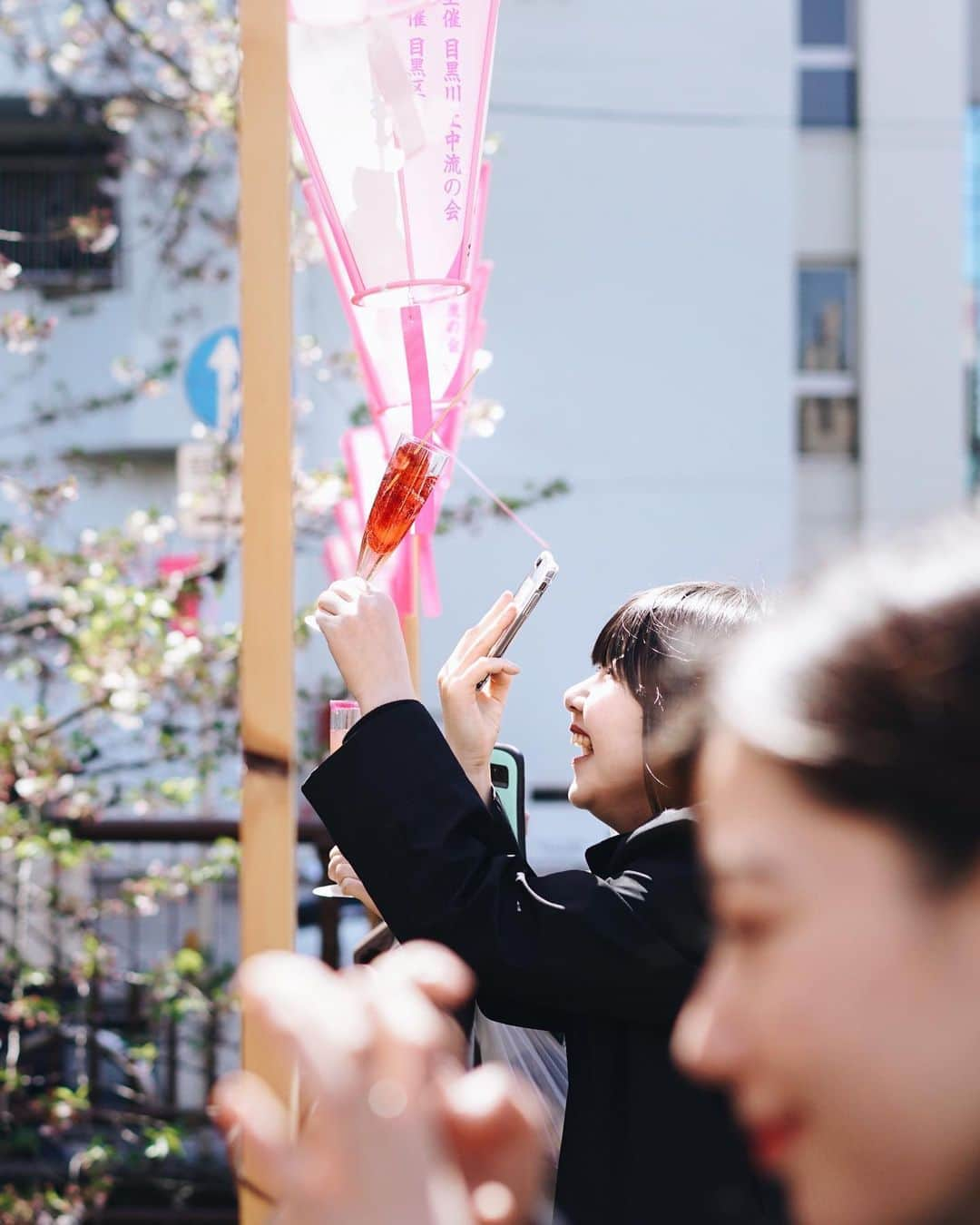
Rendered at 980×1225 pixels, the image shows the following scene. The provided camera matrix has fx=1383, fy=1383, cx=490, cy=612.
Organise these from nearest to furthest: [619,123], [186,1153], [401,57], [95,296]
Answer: [401,57] → [186,1153] → [95,296] → [619,123]

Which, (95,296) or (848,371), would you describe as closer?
(95,296)

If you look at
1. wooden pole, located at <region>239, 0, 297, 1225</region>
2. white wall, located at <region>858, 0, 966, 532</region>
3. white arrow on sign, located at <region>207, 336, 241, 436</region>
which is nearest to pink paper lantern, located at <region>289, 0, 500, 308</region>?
wooden pole, located at <region>239, 0, 297, 1225</region>

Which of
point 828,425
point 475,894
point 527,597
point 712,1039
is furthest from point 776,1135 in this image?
point 828,425

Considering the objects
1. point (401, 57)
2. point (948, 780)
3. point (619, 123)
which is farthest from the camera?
point (619, 123)

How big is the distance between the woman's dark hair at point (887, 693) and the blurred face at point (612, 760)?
82 cm

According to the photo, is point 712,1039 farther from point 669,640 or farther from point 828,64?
point 828,64

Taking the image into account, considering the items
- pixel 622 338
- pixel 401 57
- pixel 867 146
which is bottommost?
pixel 401 57

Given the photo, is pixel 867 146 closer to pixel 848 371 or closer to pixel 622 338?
pixel 848 371

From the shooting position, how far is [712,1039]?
0.56 m

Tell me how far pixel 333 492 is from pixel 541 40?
20.4 feet

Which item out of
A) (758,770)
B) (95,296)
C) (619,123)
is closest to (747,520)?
(619,123)

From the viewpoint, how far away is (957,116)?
9.52 m

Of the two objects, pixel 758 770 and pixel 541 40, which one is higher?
pixel 541 40

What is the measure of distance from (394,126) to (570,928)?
105 centimetres
